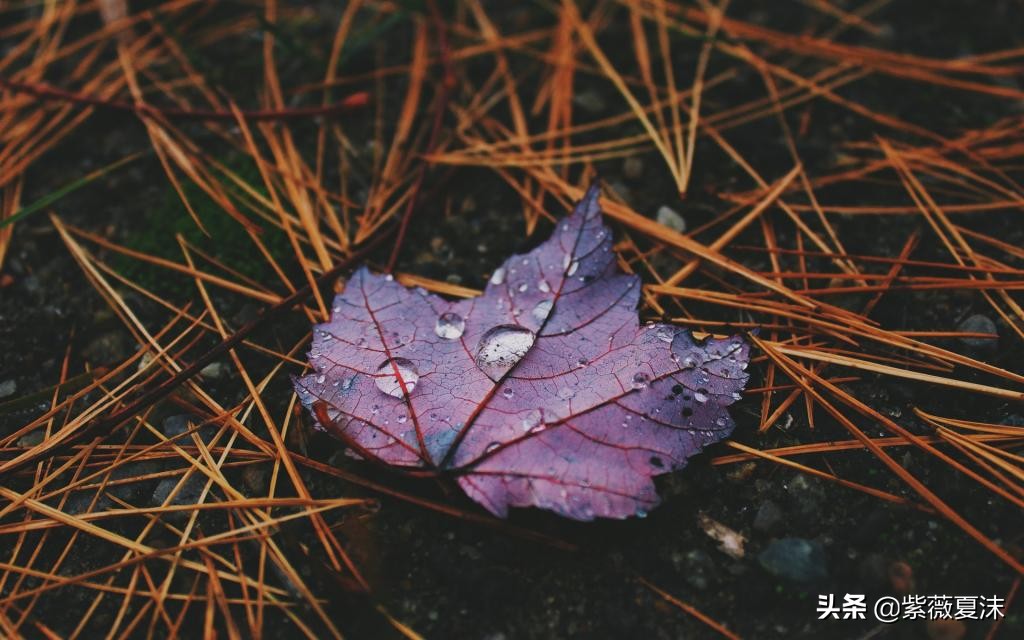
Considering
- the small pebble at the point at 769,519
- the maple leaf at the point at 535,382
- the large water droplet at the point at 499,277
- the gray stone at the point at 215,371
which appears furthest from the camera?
the gray stone at the point at 215,371

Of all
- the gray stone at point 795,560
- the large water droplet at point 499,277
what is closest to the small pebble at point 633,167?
the large water droplet at point 499,277

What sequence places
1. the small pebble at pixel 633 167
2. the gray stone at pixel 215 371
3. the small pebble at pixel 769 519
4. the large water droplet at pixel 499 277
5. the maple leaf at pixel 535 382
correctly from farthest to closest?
the small pebble at pixel 633 167, the gray stone at pixel 215 371, the large water droplet at pixel 499 277, the small pebble at pixel 769 519, the maple leaf at pixel 535 382

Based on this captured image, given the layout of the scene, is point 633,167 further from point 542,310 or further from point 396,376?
point 396,376

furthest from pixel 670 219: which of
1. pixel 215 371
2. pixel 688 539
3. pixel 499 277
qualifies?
pixel 215 371

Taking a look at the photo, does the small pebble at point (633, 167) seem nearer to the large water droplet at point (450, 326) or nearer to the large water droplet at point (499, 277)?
the large water droplet at point (499, 277)

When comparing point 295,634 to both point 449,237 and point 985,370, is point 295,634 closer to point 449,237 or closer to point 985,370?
point 449,237

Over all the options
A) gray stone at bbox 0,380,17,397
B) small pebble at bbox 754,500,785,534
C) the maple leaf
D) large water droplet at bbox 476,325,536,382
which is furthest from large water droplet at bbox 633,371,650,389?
gray stone at bbox 0,380,17,397
